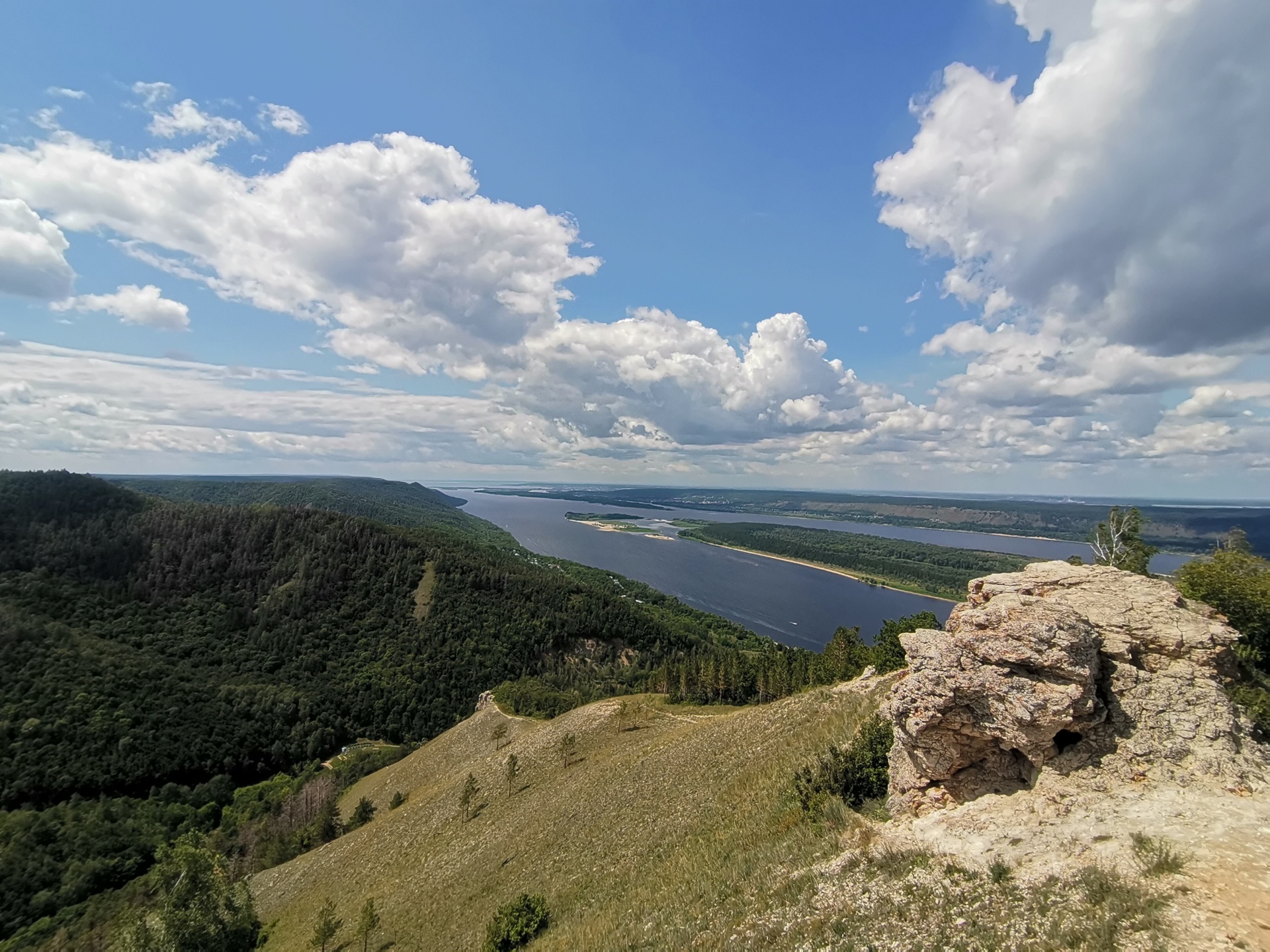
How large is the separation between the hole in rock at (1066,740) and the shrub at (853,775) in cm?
574

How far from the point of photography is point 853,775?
2236 cm

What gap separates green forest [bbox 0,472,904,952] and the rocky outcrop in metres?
47.0

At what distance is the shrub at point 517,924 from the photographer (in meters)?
22.9

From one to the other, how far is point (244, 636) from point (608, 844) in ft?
561

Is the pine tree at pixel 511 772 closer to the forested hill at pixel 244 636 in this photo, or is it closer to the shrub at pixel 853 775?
the shrub at pixel 853 775

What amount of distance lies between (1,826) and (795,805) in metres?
119

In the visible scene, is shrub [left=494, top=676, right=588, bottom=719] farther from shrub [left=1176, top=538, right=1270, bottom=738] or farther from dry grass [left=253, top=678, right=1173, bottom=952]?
shrub [left=1176, top=538, right=1270, bottom=738]

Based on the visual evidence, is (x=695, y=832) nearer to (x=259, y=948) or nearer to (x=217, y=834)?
(x=259, y=948)

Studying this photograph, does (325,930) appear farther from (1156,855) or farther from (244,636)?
(244,636)

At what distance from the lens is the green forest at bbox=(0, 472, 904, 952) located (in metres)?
76.2

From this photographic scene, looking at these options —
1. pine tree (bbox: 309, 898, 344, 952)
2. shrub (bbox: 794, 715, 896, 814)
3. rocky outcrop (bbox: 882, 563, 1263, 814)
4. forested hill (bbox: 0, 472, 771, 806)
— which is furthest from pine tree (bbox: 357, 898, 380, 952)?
forested hill (bbox: 0, 472, 771, 806)

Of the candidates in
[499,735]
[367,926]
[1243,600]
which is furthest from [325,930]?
[1243,600]

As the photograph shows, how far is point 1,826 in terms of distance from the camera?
75.8 metres

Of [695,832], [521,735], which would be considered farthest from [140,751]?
[695,832]
